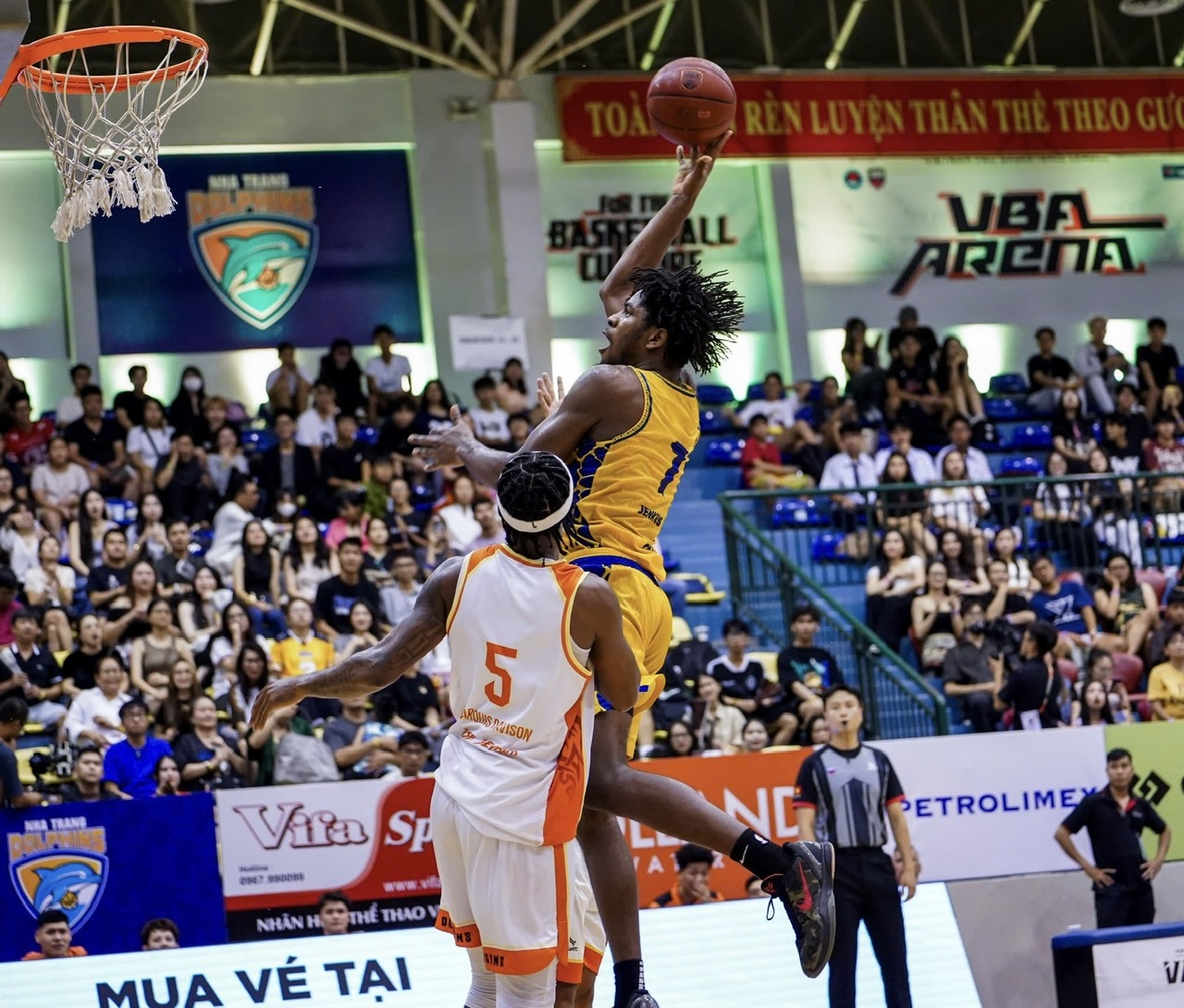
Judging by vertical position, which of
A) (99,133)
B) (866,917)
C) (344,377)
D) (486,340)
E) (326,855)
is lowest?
(866,917)

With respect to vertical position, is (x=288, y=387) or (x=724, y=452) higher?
(x=288, y=387)

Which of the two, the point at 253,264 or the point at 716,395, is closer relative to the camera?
the point at 716,395

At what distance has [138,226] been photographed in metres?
22.2

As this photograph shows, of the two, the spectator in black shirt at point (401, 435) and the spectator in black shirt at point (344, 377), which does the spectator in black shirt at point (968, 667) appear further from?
the spectator in black shirt at point (344, 377)

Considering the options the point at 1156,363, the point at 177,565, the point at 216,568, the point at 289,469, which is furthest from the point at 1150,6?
the point at 177,565

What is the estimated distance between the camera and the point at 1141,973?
8.20 meters

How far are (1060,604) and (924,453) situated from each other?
10.3ft

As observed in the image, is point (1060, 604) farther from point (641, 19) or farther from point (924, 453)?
point (641, 19)

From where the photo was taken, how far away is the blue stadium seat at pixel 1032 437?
20.4 m

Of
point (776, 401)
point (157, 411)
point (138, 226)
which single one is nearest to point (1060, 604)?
point (776, 401)

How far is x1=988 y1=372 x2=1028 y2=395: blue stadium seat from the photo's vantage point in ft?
75.3

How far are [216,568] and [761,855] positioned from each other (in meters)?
9.57

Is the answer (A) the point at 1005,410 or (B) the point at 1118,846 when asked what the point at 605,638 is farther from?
(A) the point at 1005,410

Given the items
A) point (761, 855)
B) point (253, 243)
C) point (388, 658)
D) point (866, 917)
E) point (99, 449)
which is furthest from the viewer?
point (253, 243)
